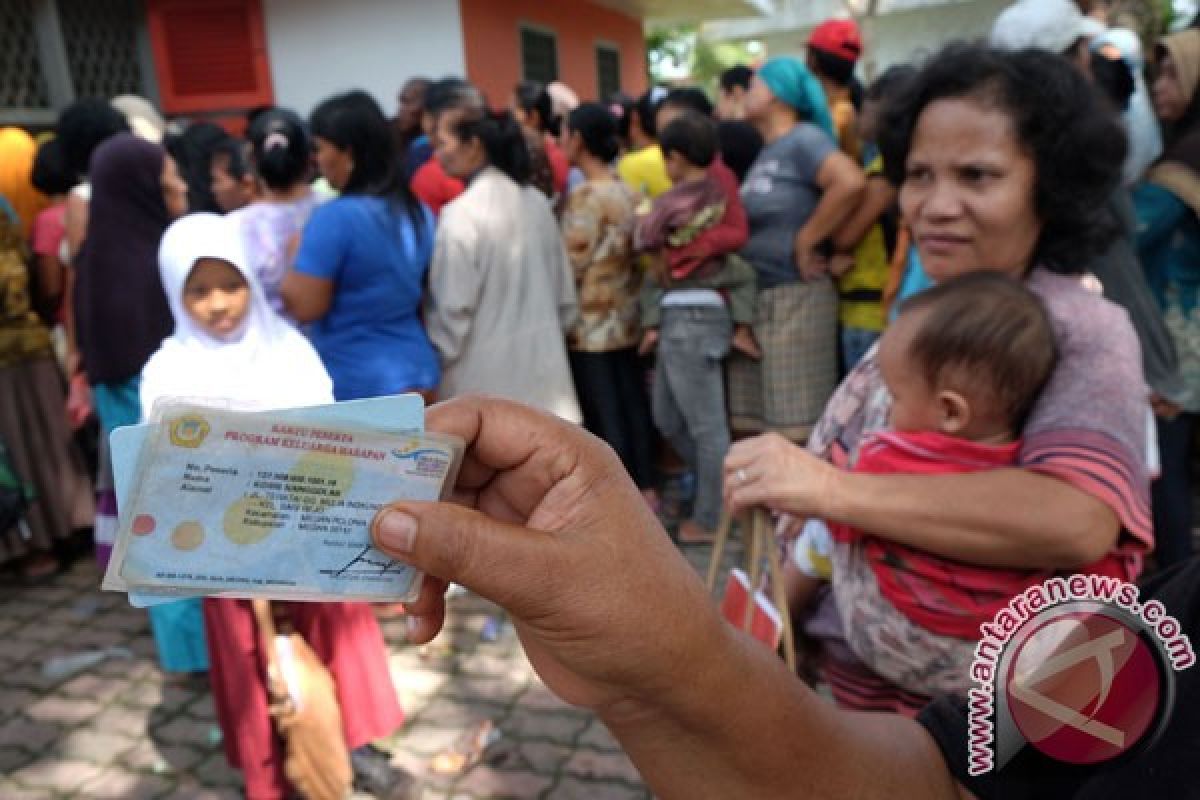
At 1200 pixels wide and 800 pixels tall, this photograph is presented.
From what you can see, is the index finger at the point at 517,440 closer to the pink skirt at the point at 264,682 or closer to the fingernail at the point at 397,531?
the fingernail at the point at 397,531

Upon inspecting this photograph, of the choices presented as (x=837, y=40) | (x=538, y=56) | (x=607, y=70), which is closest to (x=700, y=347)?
(x=837, y=40)

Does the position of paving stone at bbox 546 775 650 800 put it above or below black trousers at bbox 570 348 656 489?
below

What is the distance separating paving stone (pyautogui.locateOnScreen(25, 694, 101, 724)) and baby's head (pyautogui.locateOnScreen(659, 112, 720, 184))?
3382 mm

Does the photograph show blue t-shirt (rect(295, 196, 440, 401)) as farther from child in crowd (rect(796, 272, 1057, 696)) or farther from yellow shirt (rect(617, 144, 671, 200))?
child in crowd (rect(796, 272, 1057, 696))

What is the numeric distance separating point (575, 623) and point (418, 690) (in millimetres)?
2747

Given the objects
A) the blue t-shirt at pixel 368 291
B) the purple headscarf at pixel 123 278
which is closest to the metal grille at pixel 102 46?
the purple headscarf at pixel 123 278

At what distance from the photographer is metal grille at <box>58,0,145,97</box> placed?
8625 millimetres

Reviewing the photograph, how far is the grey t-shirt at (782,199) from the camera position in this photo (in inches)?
155

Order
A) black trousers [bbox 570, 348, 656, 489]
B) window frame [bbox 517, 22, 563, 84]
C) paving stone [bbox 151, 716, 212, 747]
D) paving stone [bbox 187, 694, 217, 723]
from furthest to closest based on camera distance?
window frame [bbox 517, 22, 563, 84] < black trousers [bbox 570, 348, 656, 489] < paving stone [bbox 187, 694, 217, 723] < paving stone [bbox 151, 716, 212, 747]

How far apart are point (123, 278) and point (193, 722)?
1.84 m

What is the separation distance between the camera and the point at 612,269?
4.46 metres
